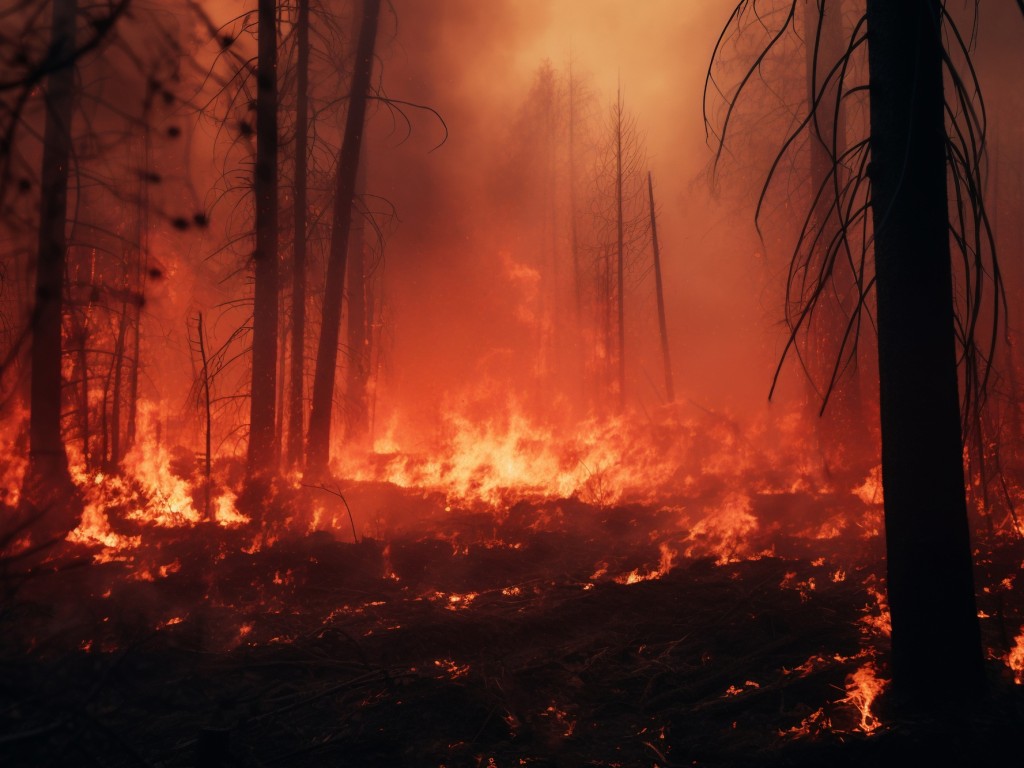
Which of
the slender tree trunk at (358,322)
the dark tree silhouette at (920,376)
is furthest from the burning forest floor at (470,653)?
the slender tree trunk at (358,322)

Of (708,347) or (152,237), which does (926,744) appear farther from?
(708,347)

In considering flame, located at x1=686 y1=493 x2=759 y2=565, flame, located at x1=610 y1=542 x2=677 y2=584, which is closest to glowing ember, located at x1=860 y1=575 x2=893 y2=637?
flame, located at x1=686 y1=493 x2=759 y2=565

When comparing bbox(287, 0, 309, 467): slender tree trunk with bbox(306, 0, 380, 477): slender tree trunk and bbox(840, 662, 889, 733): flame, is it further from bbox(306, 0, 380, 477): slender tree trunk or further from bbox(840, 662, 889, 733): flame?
bbox(840, 662, 889, 733): flame

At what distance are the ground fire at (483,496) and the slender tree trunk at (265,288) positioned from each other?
0.05 metres

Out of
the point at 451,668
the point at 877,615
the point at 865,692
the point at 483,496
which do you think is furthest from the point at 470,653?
the point at 483,496

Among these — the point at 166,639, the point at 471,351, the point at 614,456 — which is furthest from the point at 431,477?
the point at 471,351

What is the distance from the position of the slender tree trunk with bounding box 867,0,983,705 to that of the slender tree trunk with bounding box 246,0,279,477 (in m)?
8.67

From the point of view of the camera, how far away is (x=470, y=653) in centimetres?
541

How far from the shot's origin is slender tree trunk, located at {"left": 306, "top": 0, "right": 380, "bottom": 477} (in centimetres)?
1127

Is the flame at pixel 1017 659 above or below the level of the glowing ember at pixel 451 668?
above

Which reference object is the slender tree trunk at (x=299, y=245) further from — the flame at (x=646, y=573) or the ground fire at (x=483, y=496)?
the flame at (x=646, y=573)

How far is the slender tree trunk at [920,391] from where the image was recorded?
3.74m

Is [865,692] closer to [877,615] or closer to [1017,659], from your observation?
[1017,659]

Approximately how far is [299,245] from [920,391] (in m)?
10.9
